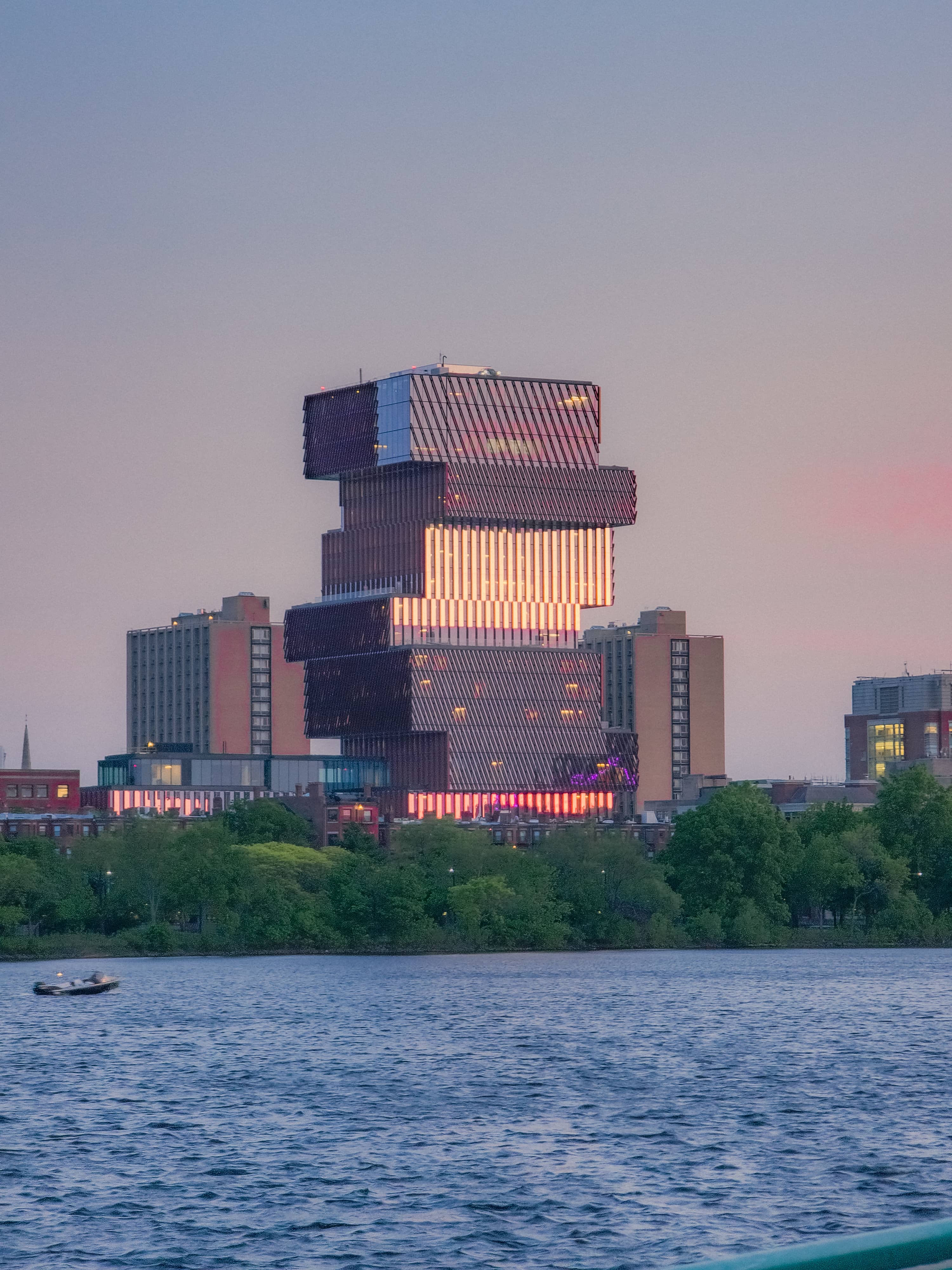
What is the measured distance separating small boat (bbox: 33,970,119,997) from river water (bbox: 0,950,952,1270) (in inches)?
73.2

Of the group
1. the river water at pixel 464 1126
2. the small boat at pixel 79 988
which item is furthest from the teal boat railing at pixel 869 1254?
the small boat at pixel 79 988

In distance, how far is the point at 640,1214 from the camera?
58844 millimetres

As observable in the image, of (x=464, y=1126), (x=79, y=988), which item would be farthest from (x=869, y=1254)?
(x=79, y=988)

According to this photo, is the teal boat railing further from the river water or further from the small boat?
the small boat

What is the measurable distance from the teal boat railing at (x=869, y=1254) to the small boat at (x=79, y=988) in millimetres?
141028

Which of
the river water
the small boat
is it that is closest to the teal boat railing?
the river water

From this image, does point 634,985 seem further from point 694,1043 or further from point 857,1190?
point 857,1190

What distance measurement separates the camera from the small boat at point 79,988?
504ft

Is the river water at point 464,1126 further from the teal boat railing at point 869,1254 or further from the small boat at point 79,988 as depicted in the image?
the teal boat railing at point 869,1254

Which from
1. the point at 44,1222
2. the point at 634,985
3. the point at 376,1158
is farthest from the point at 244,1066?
the point at 634,985

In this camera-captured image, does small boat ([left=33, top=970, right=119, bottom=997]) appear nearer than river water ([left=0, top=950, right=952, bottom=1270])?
No

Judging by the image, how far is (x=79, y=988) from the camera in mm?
154500

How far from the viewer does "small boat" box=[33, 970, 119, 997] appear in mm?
153500

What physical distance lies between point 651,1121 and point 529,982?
89.4 m
